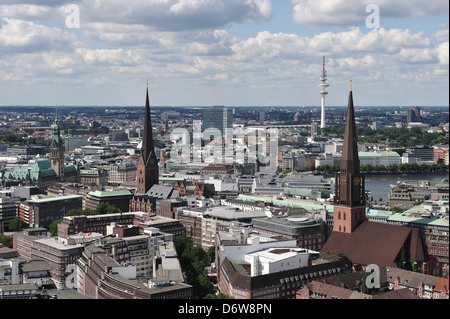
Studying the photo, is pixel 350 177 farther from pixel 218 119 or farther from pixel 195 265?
pixel 218 119

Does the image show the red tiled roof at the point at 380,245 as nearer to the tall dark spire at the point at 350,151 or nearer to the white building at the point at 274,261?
the tall dark spire at the point at 350,151

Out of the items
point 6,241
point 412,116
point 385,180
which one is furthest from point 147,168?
point 412,116

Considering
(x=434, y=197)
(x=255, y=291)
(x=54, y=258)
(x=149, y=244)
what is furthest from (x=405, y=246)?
(x=434, y=197)

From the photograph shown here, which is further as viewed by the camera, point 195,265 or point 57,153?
point 57,153

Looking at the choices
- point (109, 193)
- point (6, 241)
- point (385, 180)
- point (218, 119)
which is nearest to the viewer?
point (6, 241)

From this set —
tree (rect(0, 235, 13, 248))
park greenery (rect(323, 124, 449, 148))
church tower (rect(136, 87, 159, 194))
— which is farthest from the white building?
park greenery (rect(323, 124, 449, 148))

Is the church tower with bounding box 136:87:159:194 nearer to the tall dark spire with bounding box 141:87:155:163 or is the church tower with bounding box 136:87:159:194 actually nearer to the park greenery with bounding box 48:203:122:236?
the tall dark spire with bounding box 141:87:155:163
